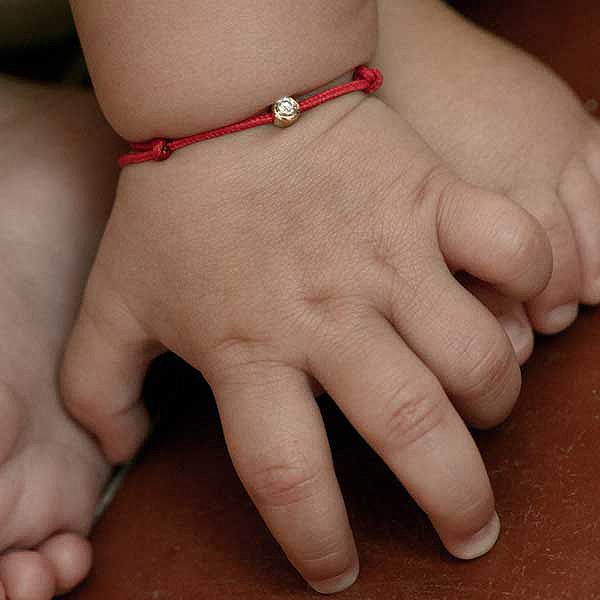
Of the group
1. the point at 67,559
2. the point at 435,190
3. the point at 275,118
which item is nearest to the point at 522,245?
the point at 435,190

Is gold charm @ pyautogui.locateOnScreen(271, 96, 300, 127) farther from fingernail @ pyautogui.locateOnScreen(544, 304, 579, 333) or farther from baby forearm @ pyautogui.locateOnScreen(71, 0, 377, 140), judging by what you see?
fingernail @ pyautogui.locateOnScreen(544, 304, 579, 333)

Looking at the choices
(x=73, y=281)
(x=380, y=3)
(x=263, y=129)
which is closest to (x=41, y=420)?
(x=73, y=281)

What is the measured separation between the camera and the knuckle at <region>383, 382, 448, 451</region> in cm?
50

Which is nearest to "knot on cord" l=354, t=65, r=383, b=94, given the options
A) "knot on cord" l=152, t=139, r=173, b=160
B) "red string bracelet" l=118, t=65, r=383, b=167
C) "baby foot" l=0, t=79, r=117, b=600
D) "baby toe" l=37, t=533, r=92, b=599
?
"red string bracelet" l=118, t=65, r=383, b=167

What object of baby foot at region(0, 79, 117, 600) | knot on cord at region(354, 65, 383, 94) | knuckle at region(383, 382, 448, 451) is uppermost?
knot on cord at region(354, 65, 383, 94)

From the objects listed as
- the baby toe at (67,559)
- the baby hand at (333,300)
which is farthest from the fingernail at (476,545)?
the baby toe at (67,559)

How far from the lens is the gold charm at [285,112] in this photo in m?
0.57

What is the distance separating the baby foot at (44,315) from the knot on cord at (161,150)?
0.16 metres

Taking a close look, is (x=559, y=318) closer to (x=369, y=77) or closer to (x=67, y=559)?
(x=369, y=77)

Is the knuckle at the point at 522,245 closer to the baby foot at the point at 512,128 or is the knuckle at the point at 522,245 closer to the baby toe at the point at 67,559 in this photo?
the baby foot at the point at 512,128

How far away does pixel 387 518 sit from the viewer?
21.8 inches

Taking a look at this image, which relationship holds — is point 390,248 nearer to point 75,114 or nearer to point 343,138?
point 343,138

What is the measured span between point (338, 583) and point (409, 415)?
0.10 meters

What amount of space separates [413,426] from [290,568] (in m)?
0.12
